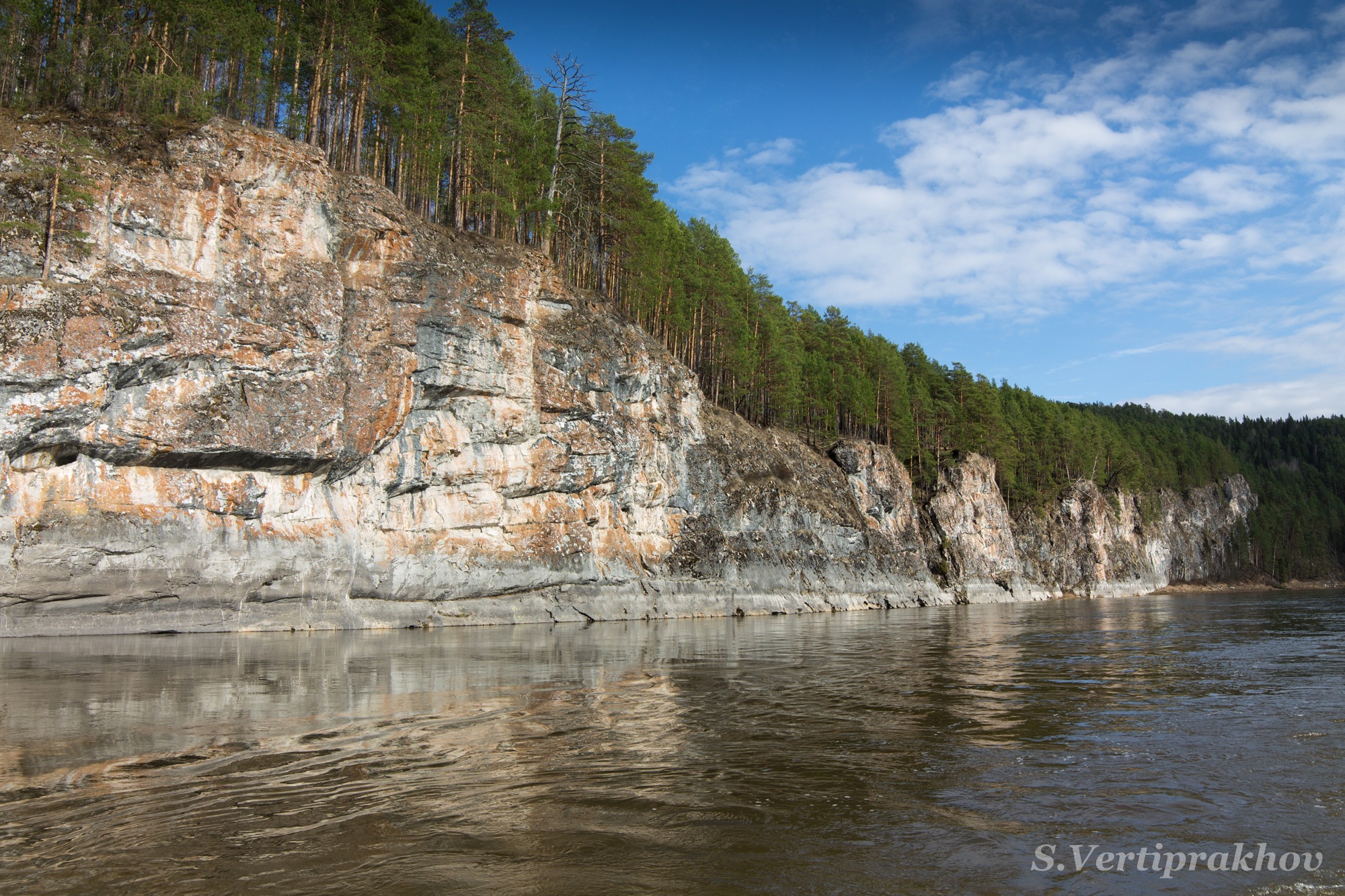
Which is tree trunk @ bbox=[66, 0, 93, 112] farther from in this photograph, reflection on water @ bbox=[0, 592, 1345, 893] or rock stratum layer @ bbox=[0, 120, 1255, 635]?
reflection on water @ bbox=[0, 592, 1345, 893]

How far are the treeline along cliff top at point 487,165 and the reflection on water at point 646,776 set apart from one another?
2298 cm

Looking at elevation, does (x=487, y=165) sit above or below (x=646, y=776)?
above

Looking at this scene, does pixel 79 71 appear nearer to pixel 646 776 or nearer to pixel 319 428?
pixel 319 428

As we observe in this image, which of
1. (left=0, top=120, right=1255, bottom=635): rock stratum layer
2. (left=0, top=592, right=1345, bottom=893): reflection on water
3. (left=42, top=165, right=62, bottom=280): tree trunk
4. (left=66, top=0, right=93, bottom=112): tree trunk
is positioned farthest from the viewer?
(left=66, top=0, right=93, bottom=112): tree trunk

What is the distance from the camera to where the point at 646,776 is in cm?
774

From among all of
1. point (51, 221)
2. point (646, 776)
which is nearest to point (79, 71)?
point (51, 221)

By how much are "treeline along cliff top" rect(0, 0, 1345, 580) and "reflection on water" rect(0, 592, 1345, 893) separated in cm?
2298

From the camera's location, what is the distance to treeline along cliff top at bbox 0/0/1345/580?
96.1 ft

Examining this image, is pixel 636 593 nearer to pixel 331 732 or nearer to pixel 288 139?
pixel 288 139

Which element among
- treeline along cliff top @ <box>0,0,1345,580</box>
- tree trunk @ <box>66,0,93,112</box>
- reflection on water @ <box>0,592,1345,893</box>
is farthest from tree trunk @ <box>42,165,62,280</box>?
reflection on water @ <box>0,592,1345,893</box>

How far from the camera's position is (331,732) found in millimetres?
9656

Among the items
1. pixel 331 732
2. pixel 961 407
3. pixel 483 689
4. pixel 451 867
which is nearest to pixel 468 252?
pixel 483 689

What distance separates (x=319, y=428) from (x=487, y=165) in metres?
18.1

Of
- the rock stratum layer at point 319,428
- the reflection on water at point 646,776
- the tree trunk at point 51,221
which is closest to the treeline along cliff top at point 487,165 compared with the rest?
the tree trunk at point 51,221
